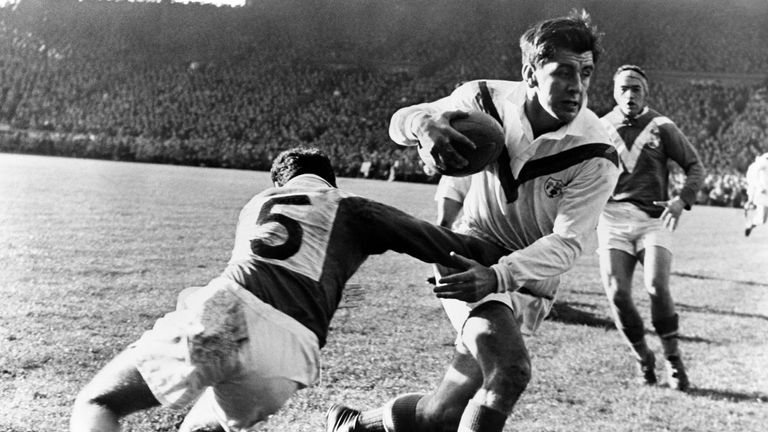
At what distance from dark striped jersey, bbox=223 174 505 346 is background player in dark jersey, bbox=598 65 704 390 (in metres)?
3.11

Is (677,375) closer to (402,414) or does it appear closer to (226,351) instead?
(402,414)

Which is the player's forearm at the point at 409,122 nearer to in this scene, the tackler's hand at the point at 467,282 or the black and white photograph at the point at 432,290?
the black and white photograph at the point at 432,290

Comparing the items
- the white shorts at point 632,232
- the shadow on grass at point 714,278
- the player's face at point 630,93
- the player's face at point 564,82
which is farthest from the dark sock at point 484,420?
the shadow on grass at point 714,278

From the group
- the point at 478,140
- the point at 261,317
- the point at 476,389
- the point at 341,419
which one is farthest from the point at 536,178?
the point at 341,419

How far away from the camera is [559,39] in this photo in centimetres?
299

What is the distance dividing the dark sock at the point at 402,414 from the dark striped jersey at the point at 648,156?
9.92 ft

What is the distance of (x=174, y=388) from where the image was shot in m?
2.40

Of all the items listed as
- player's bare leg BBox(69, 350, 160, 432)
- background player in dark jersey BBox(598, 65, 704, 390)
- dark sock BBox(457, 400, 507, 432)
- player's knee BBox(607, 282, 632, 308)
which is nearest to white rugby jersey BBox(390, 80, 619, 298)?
dark sock BBox(457, 400, 507, 432)

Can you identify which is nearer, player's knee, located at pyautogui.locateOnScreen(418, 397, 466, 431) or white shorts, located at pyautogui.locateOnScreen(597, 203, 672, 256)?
player's knee, located at pyautogui.locateOnScreen(418, 397, 466, 431)

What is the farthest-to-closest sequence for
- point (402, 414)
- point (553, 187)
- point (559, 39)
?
1. point (402, 414)
2. point (553, 187)
3. point (559, 39)

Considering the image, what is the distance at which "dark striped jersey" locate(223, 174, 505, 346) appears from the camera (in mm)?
2535

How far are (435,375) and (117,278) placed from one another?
370 cm

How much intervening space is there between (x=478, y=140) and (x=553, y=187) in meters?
0.41

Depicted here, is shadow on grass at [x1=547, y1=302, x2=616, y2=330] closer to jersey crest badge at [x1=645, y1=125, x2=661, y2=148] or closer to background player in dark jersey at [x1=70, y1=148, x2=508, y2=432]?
jersey crest badge at [x1=645, y1=125, x2=661, y2=148]
